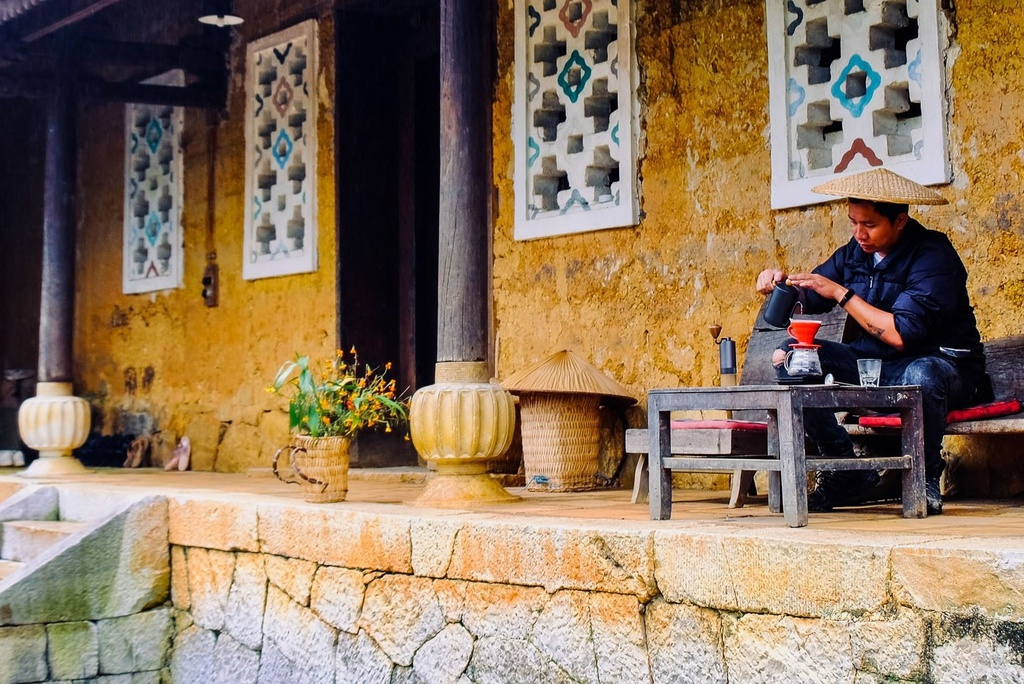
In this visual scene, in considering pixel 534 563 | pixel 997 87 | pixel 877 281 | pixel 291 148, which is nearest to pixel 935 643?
pixel 534 563

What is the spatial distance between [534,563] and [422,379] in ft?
15.0

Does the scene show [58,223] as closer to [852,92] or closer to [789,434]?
[852,92]

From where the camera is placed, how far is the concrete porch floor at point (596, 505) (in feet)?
14.6

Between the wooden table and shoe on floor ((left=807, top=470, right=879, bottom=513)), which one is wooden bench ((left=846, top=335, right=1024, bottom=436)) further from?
the wooden table

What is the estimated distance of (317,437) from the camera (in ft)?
20.2

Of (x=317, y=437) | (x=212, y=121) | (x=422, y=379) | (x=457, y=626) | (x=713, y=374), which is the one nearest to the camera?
(x=457, y=626)

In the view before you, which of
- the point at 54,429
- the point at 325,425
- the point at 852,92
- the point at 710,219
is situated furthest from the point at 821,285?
the point at 54,429

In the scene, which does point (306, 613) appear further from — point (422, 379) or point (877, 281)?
point (422, 379)

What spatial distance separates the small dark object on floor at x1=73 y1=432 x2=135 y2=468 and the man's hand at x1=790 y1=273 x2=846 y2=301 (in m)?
7.35

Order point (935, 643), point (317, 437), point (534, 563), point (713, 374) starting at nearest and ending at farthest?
point (935, 643) < point (534, 563) < point (317, 437) < point (713, 374)

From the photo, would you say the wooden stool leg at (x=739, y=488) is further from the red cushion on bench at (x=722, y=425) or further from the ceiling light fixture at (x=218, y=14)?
the ceiling light fixture at (x=218, y=14)

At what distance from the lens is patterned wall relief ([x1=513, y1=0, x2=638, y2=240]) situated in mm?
7270

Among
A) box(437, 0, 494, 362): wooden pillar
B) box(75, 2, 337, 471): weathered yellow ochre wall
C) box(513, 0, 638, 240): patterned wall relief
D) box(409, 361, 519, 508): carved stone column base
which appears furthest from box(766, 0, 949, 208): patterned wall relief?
box(75, 2, 337, 471): weathered yellow ochre wall

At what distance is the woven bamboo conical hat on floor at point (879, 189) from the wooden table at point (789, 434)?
0.74 meters
